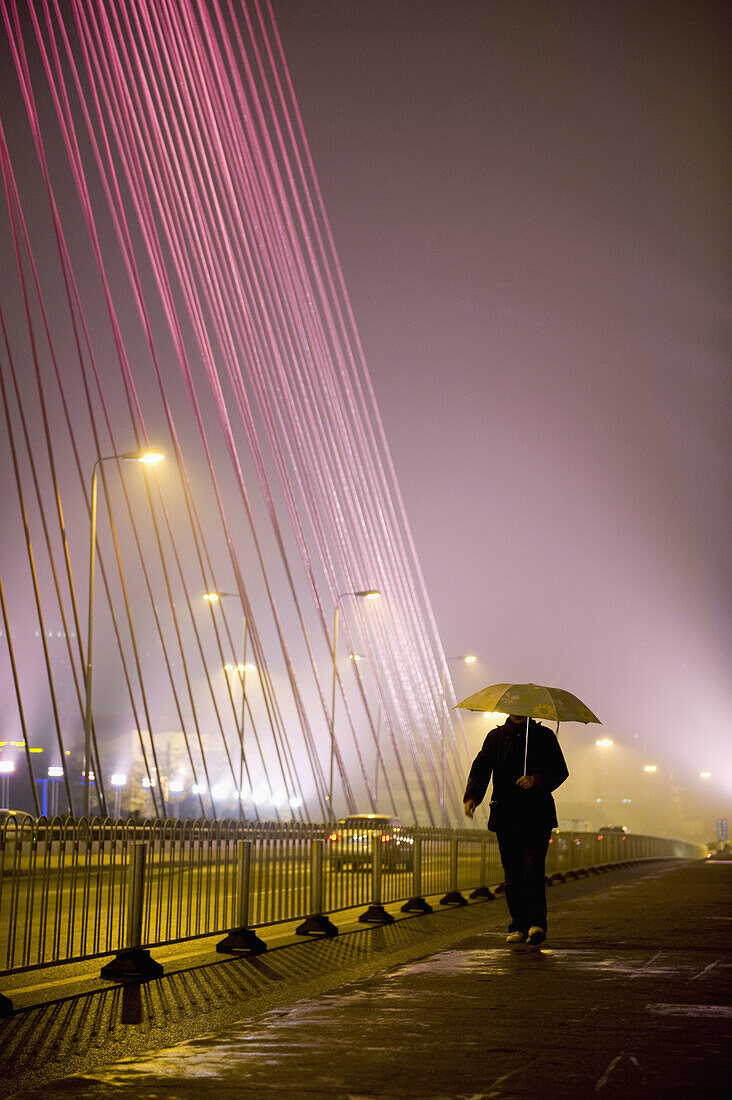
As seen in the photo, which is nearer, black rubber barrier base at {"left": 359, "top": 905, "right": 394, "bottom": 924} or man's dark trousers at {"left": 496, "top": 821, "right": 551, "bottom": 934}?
man's dark trousers at {"left": 496, "top": 821, "right": 551, "bottom": 934}

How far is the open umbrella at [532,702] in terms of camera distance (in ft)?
37.8

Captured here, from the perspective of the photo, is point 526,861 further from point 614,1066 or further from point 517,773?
point 614,1066

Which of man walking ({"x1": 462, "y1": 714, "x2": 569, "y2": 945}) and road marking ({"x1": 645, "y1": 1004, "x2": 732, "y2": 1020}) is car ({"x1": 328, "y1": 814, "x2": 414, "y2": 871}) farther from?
road marking ({"x1": 645, "y1": 1004, "x2": 732, "y2": 1020})

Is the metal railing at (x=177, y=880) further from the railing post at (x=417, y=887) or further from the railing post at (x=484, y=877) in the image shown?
the railing post at (x=484, y=877)

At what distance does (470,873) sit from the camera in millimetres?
18172

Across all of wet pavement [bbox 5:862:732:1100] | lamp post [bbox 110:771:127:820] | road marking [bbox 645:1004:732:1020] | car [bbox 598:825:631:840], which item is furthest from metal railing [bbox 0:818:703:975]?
lamp post [bbox 110:771:127:820]

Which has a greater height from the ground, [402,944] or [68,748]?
[68,748]

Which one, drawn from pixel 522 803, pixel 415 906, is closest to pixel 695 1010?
pixel 522 803

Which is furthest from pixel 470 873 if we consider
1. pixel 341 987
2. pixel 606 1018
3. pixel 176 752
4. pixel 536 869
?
pixel 176 752

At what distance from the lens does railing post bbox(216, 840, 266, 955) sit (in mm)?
10648

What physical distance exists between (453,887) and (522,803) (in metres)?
7.06

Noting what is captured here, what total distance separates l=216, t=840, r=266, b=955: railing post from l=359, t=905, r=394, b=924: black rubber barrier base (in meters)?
3.19

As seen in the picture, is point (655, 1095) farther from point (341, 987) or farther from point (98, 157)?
point (98, 157)

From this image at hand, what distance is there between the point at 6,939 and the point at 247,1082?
3014mm
